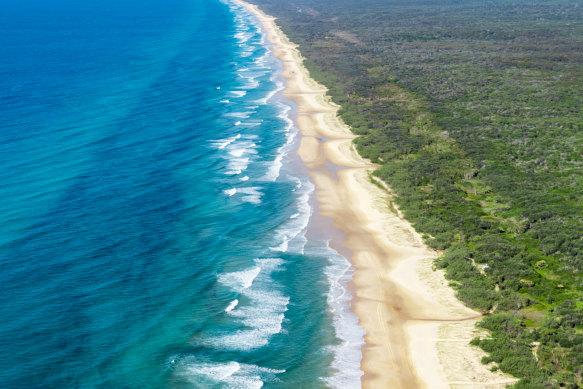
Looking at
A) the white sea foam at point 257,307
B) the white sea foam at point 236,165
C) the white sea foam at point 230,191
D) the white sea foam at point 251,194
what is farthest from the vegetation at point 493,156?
the white sea foam at point 230,191

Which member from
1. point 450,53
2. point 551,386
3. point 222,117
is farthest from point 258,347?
point 450,53

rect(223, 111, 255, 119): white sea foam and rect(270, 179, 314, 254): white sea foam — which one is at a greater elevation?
rect(223, 111, 255, 119): white sea foam

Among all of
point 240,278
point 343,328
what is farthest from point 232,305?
point 343,328

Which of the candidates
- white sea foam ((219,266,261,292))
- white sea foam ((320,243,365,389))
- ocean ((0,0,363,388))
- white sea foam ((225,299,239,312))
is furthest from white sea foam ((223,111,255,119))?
white sea foam ((225,299,239,312))

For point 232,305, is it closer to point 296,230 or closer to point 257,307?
point 257,307

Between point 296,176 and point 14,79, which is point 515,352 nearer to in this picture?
point 296,176

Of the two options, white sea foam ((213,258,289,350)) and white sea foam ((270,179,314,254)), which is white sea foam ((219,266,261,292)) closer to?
white sea foam ((213,258,289,350))
